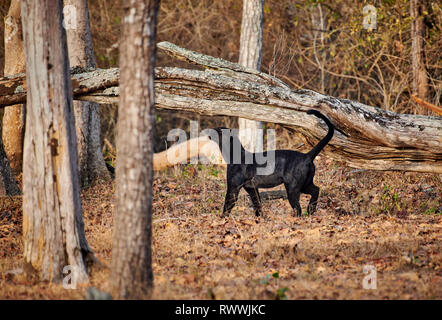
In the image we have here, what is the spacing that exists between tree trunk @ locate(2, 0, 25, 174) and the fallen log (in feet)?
8.61

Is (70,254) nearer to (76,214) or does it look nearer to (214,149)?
(76,214)

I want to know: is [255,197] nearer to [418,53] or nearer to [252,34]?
[252,34]

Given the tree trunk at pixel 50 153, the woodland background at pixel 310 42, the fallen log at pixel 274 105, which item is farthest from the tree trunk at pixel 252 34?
the tree trunk at pixel 50 153

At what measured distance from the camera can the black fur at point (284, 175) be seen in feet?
25.8

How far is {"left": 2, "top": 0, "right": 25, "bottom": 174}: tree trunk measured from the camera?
34.6 feet

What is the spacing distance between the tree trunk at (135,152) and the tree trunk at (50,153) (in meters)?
0.91

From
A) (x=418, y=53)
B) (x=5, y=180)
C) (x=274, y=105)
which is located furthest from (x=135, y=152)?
(x=418, y=53)

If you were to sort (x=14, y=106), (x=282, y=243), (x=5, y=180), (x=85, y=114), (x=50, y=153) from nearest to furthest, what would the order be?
(x=50, y=153)
(x=282, y=243)
(x=5, y=180)
(x=85, y=114)
(x=14, y=106)

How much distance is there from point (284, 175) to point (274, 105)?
122 cm

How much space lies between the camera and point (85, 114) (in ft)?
34.3

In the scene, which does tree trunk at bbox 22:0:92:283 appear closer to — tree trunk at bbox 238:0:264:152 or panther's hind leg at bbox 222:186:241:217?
panther's hind leg at bbox 222:186:241:217

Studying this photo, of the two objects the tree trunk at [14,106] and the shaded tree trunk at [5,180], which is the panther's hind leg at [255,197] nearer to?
the shaded tree trunk at [5,180]
